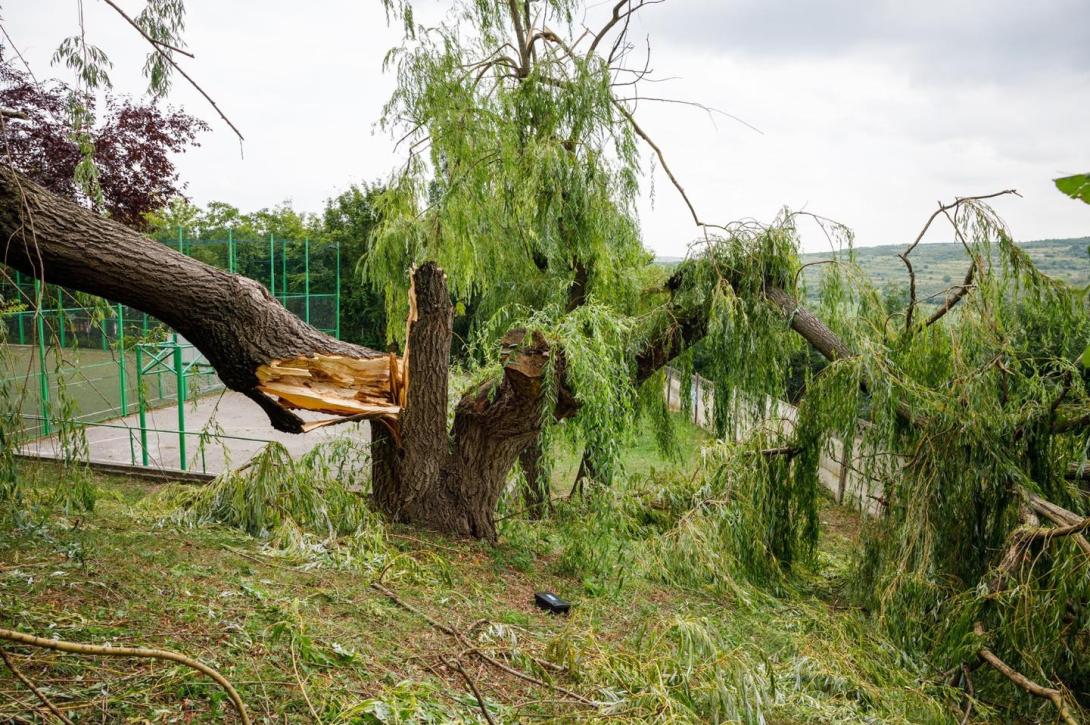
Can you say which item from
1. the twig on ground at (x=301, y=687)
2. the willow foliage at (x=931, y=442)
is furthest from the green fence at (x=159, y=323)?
the twig on ground at (x=301, y=687)

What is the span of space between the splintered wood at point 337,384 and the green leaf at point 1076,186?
3.86 m

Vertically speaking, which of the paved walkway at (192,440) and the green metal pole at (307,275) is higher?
the green metal pole at (307,275)

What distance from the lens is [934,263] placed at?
17.2 feet

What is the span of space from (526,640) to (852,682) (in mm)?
1463

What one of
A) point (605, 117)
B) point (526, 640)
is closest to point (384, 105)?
point (605, 117)

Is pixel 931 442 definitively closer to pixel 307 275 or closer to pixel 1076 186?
pixel 1076 186

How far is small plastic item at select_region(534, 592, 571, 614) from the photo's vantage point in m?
4.39

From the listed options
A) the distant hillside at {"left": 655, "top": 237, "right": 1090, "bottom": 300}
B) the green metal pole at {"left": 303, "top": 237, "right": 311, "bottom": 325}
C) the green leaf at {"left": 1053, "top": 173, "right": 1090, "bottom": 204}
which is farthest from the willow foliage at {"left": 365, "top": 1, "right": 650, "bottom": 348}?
the green metal pole at {"left": 303, "top": 237, "right": 311, "bottom": 325}

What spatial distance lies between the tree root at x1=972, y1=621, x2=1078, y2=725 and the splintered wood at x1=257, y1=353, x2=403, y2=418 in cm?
344

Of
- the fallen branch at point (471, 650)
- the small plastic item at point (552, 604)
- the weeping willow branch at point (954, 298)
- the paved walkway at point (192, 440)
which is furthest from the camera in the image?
the paved walkway at point (192, 440)

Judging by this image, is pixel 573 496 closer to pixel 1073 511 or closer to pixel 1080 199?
pixel 1073 511

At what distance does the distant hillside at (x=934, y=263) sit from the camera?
181 inches

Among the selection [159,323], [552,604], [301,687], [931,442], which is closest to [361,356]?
[552,604]

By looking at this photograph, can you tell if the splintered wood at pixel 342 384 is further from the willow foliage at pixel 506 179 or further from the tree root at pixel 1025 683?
the tree root at pixel 1025 683
